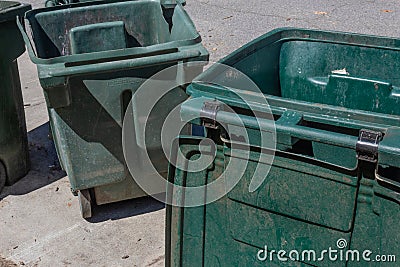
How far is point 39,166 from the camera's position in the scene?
13.8 ft

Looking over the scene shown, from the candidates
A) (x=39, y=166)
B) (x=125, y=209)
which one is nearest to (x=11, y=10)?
(x=39, y=166)

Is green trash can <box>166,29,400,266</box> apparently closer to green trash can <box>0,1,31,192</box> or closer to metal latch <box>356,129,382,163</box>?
metal latch <box>356,129,382,163</box>

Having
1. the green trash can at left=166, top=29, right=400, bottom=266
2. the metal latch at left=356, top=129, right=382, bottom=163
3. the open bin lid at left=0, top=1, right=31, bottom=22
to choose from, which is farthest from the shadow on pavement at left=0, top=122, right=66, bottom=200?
the metal latch at left=356, top=129, right=382, bottom=163

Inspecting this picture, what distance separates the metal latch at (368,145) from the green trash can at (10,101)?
2.56 metres

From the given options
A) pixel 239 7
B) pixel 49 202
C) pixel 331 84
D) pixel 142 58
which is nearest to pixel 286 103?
pixel 331 84

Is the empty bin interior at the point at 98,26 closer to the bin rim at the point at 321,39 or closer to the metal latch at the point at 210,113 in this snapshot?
the bin rim at the point at 321,39

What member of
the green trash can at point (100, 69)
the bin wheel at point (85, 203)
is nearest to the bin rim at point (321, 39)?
the green trash can at point (100, 69)

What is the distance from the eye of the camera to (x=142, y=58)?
A: 3.01 metres

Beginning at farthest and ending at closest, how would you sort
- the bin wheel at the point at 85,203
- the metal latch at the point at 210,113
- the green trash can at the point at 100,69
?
the bin wheel at the point at 85,203 < the green trash can at the point at 100,69 < the metal latch at the point at 210,113

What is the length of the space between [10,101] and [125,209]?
1005 mm

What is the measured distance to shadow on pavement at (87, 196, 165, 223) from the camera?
3652mm

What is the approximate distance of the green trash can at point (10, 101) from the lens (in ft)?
12.1

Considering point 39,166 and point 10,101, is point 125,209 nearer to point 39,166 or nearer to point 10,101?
point 39,166

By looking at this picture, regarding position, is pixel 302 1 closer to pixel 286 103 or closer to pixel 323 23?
pixel 323 23
